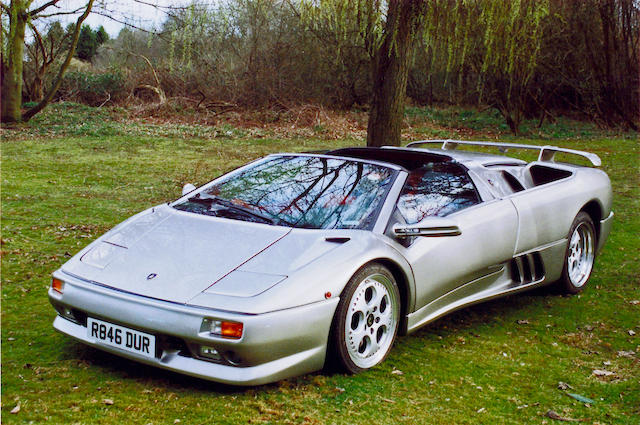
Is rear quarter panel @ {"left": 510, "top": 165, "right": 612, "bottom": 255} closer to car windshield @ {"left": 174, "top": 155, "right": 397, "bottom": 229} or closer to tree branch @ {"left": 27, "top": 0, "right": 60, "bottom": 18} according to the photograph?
car windshield @ {"left": 174, "top": 155, "right": 397, "bottom": 229}

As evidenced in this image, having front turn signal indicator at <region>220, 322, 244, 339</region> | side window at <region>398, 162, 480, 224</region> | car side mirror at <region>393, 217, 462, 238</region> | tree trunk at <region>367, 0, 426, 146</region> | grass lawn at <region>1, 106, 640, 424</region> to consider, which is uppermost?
tree trunk at <region>367, 0, 426, 146</region>

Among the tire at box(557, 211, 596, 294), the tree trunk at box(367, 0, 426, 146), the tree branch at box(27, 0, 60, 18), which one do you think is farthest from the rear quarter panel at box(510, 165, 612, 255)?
the tree branch at box(27, 0, 60, 18)

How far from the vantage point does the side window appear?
4.48m

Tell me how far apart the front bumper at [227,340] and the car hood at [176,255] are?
Answer: 96 mm

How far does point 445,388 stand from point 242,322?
4.14 feet

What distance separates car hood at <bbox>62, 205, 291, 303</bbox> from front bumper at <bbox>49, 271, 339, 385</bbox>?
0.32 feet

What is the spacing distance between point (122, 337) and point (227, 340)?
606 millimetres

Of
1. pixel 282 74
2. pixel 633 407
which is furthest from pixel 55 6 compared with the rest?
pixel 633 407

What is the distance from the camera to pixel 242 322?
3.29m

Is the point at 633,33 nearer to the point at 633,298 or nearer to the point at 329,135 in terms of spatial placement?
the point at 329,135

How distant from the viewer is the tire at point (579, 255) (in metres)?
5.70

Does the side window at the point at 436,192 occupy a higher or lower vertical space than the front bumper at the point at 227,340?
higher

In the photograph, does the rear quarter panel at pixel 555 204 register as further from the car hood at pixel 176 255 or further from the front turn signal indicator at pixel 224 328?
the front turn signal indicator at pixel 224 328

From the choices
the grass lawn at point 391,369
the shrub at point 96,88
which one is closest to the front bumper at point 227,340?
the grass lawn at point 391,369
